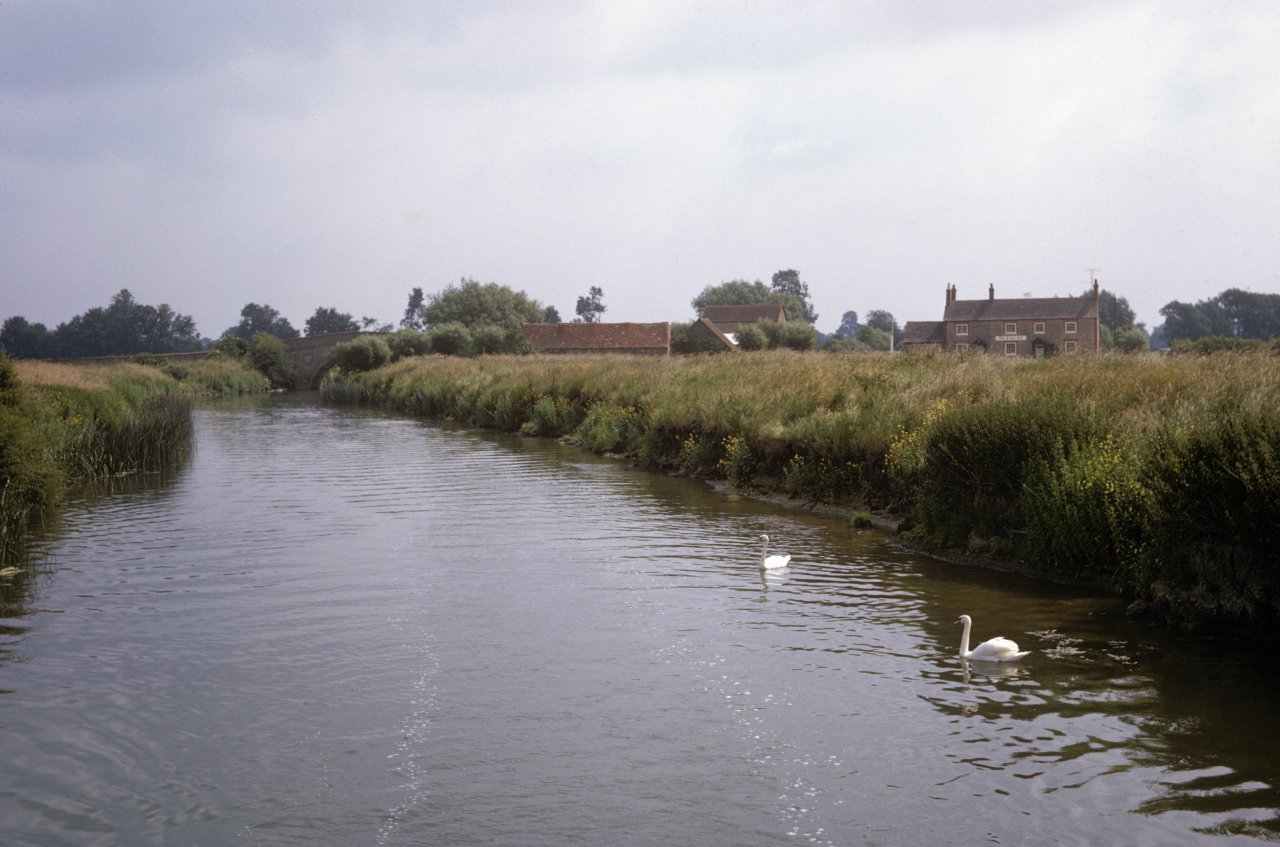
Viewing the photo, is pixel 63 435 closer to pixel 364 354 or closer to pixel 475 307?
pixel 364 354

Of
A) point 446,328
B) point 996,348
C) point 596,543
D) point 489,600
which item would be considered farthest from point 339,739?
point 996,348

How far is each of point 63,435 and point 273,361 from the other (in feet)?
239

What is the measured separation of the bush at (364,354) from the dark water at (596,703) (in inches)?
2627

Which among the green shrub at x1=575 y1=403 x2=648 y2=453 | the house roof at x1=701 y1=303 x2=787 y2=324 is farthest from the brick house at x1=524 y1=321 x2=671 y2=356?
the green shrub at x1=575 y1=403 x2=648 y2=453

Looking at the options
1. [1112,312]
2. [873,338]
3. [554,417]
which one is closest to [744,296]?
[873,338]

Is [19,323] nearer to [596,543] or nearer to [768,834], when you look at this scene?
[596,543]

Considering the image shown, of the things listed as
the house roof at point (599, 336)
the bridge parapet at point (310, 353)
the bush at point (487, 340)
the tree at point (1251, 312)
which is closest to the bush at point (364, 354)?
the bush at point (487, 340)

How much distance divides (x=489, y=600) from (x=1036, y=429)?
27.5ft

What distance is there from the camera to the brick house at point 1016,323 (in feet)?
337

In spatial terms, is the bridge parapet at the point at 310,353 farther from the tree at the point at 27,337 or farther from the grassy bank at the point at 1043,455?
the grassy bank at the point at 1043,455

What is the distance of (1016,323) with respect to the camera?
4144 inches

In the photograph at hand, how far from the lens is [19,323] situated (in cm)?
13962

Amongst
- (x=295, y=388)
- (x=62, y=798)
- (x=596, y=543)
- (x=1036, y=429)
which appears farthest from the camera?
(x=295, y=388)

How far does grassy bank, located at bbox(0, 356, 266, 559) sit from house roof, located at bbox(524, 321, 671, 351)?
61.8 m
